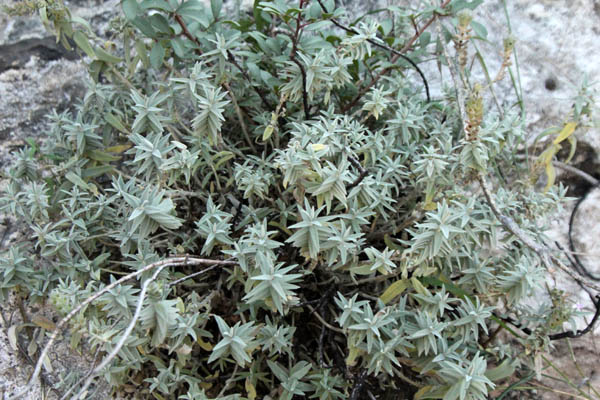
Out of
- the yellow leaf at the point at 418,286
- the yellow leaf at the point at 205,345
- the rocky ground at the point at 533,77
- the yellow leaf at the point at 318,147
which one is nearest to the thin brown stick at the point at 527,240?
the yellow leaf at the point at 418,286

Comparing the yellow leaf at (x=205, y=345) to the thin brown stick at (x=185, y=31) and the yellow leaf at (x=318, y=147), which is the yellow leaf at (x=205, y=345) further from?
the thin brown stick at (x=185, y=31)

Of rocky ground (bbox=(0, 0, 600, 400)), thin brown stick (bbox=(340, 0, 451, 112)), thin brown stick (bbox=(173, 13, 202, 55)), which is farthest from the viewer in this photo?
rocky ground (bbox=(0, 0, 600, 400))

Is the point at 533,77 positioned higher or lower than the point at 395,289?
higher

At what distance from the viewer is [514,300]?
4.50 ft

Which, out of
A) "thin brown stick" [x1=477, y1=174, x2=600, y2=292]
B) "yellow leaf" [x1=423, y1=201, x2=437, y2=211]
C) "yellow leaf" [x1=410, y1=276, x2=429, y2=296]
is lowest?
"yellow leaf" [x1=410, y1=276, x2=429, y2=296]

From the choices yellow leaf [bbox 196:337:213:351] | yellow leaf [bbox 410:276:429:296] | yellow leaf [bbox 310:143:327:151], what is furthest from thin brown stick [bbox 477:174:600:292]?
yellow leaf [bbox 196:337:213:351]

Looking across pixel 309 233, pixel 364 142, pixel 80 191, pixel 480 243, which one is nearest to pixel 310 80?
pixel 364 142

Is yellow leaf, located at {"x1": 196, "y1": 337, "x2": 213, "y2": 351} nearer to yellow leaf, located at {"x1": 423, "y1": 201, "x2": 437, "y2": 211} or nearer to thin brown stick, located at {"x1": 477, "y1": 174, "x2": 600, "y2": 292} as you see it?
yellow leaf, located at {"x1": 423, "y1": 201, "x2": 437, "y2": 211}

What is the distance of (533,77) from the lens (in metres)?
2.17

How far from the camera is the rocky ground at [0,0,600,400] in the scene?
1.95 m

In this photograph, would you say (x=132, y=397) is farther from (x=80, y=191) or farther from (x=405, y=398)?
(x=405, y=398)

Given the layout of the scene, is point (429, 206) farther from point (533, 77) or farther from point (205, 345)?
point (533, 77)

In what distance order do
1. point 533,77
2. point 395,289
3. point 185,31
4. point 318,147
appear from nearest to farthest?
point 318,147 → point 395,289 → point 185,31 → point 533,77

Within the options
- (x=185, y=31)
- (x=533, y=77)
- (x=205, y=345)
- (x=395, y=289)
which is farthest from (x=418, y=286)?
(x=533, y=77)
